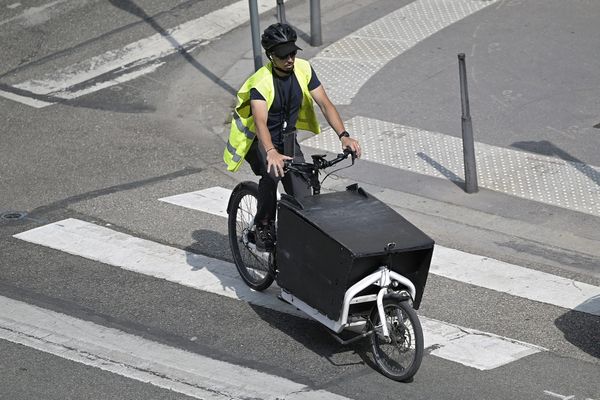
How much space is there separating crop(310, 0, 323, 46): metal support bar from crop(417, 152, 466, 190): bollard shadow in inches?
131

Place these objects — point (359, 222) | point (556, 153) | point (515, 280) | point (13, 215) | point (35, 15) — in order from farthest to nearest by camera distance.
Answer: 1. point (35, 15)
2. point (556, 153)
3. point (13, 215)
4. point (515, 280)
5. point (359, 222)

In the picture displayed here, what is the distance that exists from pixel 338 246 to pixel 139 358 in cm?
154

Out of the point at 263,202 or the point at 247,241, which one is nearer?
the point at 263,202

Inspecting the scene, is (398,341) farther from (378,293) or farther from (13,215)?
(13,215)

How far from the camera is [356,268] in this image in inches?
264

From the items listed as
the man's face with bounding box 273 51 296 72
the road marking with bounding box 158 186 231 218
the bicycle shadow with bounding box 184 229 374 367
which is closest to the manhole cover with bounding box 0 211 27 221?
the road marking with bounding box 158 186 231 218

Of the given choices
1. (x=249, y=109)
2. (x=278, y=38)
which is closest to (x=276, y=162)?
(x=249, y=109)

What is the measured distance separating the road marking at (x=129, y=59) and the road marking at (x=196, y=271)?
12.5ft

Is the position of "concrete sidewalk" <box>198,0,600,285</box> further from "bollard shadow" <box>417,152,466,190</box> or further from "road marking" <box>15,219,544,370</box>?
"road marking" <box>15,219,544,370</box>

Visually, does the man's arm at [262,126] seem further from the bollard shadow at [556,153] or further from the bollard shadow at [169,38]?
the bollard shadow at [169,38]

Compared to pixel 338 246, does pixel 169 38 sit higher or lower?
lower

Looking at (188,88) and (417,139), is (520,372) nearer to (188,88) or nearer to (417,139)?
(417,139)

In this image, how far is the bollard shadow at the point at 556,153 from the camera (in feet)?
34.1

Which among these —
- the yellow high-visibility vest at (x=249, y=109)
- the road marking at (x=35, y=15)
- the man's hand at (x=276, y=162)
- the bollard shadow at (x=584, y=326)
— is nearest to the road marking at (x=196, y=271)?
the bollard shadow at (x=584, y=326)
